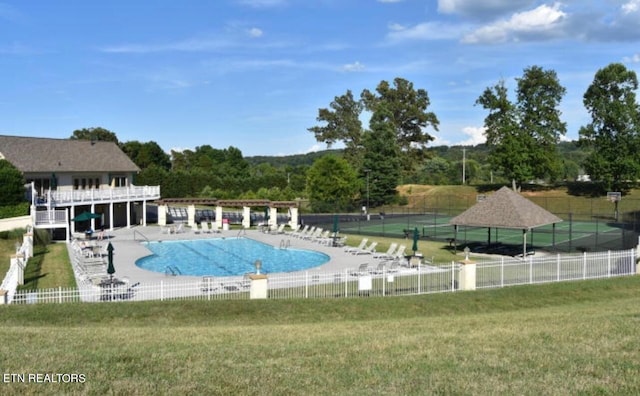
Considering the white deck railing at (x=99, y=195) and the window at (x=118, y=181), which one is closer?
the white deck railing at (x=99, y=195)

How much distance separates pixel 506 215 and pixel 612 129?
43.9 meters

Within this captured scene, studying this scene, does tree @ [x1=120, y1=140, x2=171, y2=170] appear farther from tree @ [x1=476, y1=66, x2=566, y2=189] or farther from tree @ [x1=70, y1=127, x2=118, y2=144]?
tree @ [x1=476, y1=66, x2=566, y2=189]

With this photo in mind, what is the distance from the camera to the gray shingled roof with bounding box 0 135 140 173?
39.5 m

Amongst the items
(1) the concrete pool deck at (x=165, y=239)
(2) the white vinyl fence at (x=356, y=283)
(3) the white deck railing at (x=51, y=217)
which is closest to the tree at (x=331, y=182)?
(1) the concrete pool deck at (x=165, y=239)

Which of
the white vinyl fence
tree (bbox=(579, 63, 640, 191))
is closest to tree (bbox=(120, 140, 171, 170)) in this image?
tree (bbox=(579, 63, 640, 191))

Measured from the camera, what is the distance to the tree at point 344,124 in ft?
291

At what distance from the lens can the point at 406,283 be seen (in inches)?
774

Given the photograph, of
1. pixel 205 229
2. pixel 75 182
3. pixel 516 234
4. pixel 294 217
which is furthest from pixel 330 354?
pixel 75 182

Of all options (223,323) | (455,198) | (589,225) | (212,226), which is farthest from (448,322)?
(455,198)

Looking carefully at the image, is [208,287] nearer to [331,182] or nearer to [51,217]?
[51,217]

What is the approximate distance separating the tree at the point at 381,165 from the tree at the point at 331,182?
315 cm

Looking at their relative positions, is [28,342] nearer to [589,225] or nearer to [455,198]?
[589,225]

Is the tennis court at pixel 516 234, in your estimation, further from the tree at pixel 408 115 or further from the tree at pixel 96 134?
the tree at pixel 96 134

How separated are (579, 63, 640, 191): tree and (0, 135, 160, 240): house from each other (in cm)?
4901
